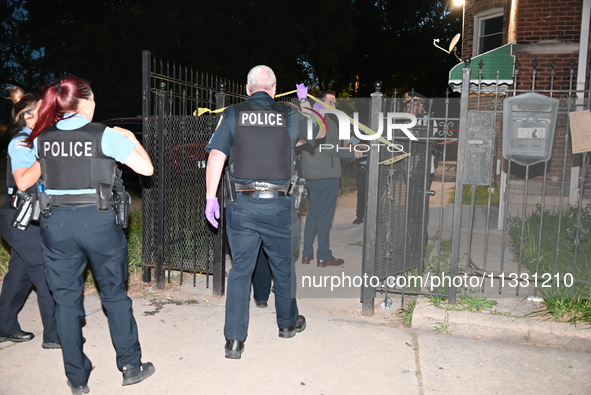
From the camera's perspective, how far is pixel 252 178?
4289 mm

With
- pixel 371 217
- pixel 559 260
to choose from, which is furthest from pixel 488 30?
pixel 371 217

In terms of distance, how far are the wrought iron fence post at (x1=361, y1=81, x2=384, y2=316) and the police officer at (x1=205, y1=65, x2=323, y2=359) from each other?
35.1 inches

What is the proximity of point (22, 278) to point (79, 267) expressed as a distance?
1125 mm

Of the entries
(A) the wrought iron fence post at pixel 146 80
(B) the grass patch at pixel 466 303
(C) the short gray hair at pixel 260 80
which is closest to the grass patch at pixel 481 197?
(B) the grass patch at pixel 466 303

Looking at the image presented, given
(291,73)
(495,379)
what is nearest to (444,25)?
(291,73)

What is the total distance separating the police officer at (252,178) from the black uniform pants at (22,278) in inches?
51.8

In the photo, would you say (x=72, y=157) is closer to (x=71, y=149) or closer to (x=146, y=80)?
(x=71, y=149)

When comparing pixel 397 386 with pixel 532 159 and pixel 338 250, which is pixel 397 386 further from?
pixel 338 250

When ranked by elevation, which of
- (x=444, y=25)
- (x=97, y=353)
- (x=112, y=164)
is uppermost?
(x=444, y=25)

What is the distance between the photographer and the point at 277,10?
2361 cm

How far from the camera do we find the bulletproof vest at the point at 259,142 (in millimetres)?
4242

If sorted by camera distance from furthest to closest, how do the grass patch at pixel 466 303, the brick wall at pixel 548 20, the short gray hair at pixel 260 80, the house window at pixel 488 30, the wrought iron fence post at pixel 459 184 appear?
1. the house window at pixel 488 30
2. the brick wall at pixel 548 20
3. the grass patch at pixel 466 303
4. the wrought iron fence post at pixel 459 184
5. the short gray hair at pixel 260 80

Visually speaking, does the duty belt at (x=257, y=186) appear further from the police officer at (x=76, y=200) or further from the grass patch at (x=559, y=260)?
the grass patch at (x=559, y=260)

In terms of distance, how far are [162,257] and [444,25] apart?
35.9m
